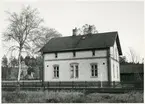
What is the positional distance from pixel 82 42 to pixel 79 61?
2913 millimetres

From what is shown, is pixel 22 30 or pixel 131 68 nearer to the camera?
pixel 22 30

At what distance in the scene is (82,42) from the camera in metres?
31.6

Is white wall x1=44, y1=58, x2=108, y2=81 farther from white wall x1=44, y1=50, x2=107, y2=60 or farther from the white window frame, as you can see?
white wall x1=44, y1=50, x2=107, y2=60

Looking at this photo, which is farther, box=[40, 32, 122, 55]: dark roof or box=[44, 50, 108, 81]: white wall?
box=[40, 32, 122, 55]: dark roof

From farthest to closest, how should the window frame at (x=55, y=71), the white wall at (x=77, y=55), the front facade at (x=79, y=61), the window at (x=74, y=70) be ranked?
the window frame at (x=55, y=71) < the window at (x=74, y=70) < the white wall at (x=77, y=55) < the front facade at (x=79, y=61)

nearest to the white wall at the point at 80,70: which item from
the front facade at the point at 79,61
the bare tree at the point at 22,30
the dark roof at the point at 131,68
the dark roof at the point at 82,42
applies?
the front facade at the point at 79,61

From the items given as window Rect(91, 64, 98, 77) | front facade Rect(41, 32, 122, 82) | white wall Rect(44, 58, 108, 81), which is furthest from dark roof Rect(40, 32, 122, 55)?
window Rect(91, 64, 98, 77)

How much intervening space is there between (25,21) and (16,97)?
463 inches

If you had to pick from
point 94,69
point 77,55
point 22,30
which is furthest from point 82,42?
point 22,30

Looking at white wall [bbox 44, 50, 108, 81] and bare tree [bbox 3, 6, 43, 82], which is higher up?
bare tree [bbox 3, 6, 43, 82]

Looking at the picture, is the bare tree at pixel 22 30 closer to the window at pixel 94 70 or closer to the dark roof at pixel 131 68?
the window at pixel 94 70

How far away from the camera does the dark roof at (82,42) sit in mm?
29569

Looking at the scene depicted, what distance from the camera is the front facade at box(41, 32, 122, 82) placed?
2881 centimetres

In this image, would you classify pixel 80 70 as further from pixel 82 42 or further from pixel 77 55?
pixel 82 42
